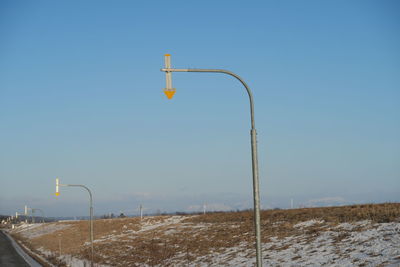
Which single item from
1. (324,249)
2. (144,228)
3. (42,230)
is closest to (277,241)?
(324,249)

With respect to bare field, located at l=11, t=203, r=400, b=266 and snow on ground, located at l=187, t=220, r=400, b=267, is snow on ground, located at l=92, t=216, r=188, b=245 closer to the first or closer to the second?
bare field, located at l=11, t=203, r=400, b=266

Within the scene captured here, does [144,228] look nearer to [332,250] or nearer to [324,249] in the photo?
[324,249]

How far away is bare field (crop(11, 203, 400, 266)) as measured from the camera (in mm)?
27406

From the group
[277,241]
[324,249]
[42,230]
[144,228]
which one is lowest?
[42,230]

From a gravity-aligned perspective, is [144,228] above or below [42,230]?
above

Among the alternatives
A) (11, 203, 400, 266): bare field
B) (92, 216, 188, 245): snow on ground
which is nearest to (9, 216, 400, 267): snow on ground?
(11, 203, 400, 266): bare field

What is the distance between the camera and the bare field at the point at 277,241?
2741cm

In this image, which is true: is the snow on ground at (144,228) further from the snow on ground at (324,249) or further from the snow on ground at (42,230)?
the snow on ground at (42,230)

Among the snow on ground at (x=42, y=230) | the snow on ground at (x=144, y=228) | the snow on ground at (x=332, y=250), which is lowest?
the snow on ground at (x=42, y=230)

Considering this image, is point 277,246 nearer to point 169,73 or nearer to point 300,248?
point 300,248

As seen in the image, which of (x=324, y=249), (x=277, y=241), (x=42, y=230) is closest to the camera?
(x=324, y=249)

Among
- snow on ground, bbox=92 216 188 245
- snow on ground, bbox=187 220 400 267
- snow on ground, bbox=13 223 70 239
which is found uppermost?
snow on ground, bbox=187 220 400 267

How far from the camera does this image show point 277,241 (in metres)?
36.4

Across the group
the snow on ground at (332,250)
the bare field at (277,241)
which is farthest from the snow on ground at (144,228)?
the snow on ground at (332,250)
